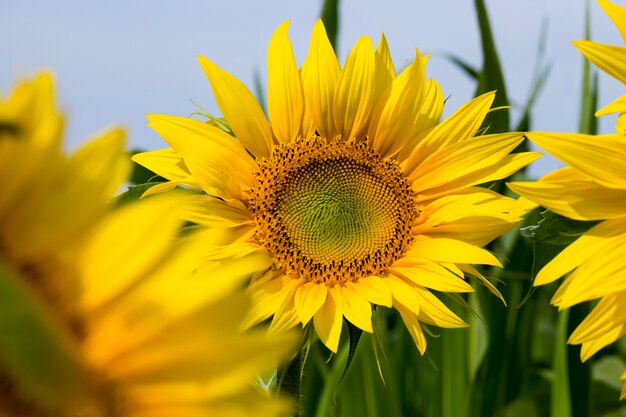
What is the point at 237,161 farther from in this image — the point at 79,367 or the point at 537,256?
the point at 79,367

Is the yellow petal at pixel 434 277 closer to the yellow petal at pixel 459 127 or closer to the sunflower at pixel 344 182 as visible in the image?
the sunflower at pixel 344 182

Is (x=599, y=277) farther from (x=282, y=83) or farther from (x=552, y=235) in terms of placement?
(x=282, y=83)

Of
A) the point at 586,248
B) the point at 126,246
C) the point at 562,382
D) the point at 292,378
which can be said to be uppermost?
the point at 126,246

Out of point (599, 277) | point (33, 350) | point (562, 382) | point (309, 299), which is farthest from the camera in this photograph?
point (562, 382)

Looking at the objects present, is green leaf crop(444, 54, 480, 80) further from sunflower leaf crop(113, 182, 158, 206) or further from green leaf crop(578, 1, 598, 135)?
sunflower leaf crop(113, 182, 158, 206)

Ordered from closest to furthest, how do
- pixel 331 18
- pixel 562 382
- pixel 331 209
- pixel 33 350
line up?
pixel 33 350, pixel 331 209, pixel 562 382, pixel 331 18

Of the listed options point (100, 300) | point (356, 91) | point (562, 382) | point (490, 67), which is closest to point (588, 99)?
point (490, 67)

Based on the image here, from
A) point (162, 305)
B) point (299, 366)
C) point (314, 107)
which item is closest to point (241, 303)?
point (162, 305)
